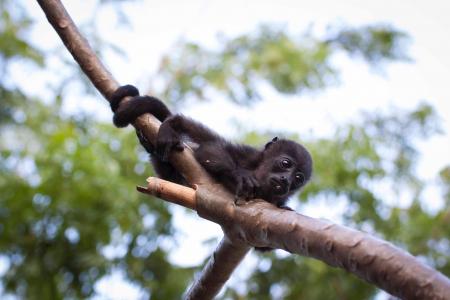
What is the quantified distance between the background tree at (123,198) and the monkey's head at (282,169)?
245 cm

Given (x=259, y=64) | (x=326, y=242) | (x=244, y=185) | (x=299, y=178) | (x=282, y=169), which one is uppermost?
(x=259, y=64)

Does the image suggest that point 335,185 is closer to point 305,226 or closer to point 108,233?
point 108,233

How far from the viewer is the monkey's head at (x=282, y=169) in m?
4.07

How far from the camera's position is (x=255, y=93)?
29.9ft

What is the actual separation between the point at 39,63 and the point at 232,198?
5569mm

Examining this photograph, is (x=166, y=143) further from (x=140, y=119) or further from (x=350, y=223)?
(x=350, y=223)

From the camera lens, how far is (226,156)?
4055 millimetres

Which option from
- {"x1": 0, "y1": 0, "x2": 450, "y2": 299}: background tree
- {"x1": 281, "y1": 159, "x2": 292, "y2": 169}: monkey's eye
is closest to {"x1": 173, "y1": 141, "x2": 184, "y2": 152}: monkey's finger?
{"x1": 281, "y1": 159, "x2": 292, "y2": 169}: monkey's eye

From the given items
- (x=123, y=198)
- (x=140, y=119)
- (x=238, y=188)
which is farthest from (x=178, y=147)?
(x=123, y=198)

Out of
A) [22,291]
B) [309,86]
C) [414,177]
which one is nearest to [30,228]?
[22,291]

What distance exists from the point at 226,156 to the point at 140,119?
743mm

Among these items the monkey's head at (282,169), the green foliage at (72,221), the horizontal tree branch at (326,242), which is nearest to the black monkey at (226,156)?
the monkey's head at (282,169)

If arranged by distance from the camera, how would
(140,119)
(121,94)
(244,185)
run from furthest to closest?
(121,94) → (140,119) → (244,185)

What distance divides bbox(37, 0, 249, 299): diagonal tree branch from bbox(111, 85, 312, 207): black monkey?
0.25ft
